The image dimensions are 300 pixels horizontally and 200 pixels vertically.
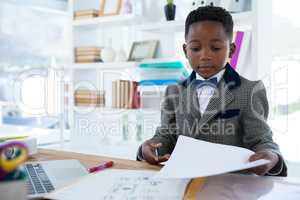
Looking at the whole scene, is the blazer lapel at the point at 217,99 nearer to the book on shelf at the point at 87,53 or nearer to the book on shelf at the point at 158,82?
the book on shelf at the point at 158,82

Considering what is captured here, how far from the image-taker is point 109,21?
2934mm

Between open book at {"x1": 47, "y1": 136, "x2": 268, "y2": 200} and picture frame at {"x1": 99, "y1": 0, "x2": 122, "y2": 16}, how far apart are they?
7.37 ft

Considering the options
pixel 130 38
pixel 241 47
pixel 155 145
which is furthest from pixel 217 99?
pixel 130 38

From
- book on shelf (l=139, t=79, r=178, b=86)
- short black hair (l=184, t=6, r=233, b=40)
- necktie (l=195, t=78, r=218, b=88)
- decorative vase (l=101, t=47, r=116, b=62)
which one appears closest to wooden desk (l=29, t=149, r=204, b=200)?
necktie (l=195, t=78, r=218, b=88)

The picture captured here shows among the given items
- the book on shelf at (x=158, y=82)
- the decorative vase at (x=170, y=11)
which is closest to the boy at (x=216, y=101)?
the book on shelf at (x=158, y=82)

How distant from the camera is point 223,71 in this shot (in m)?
1.24

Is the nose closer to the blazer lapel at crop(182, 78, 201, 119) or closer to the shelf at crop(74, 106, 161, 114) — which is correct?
the blazer lapel at crop(182, 78, 201, 119)

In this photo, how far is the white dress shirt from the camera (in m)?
1.24

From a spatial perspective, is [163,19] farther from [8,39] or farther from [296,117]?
[8,39]

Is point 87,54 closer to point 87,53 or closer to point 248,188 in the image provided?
point 87,53

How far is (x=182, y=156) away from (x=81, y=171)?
31 centimetres

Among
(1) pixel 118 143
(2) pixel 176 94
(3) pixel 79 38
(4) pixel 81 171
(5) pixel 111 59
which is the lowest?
(1) pixel 118 143

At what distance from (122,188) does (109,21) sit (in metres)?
2.34

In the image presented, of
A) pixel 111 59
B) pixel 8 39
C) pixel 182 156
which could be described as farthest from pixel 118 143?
pixel 182 156
